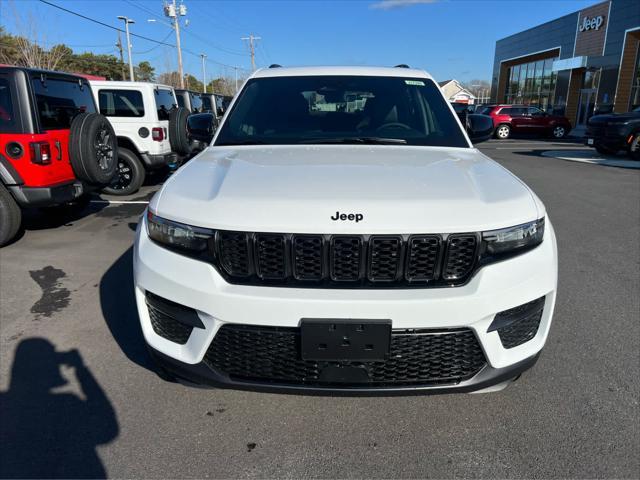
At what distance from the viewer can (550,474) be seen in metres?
2.09

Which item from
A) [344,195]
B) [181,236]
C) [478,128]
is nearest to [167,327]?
[181,236]

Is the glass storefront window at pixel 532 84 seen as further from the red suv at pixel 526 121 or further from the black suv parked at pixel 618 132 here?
the black suv parked at pixel 618 132

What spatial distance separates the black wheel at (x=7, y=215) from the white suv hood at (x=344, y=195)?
377 centimetres

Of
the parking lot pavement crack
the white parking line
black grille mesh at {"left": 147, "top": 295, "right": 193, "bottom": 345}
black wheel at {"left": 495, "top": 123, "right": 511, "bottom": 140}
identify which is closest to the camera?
black grille mesh at {"left": 147, "top": 295, "right": 193, "bottom": 345}

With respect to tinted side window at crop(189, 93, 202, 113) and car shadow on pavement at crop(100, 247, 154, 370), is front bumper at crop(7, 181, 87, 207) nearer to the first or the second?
car shadow on pavement at crop(100, 247, 154, 370)

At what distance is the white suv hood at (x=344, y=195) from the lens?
76.2 inches

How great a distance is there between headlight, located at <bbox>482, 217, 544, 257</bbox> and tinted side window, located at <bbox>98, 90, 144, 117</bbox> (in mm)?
8096

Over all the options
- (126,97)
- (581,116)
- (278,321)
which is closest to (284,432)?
(278,321)

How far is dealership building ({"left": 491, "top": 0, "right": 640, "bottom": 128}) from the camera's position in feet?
80.8

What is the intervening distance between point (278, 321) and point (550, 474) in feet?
4.64

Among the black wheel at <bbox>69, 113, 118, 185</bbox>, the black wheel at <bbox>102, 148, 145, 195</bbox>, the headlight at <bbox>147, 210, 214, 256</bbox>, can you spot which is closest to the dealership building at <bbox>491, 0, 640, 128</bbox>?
the black wheel at <bbox>102, 148, 145, 195</bbox>

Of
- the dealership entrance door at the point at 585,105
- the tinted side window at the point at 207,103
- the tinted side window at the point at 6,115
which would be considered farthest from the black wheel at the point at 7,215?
the dealership entrance door at the point at 585,105

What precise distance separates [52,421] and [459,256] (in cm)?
221

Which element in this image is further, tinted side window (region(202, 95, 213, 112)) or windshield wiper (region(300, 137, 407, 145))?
tinted side window (region(202, 95, 213, 112))
